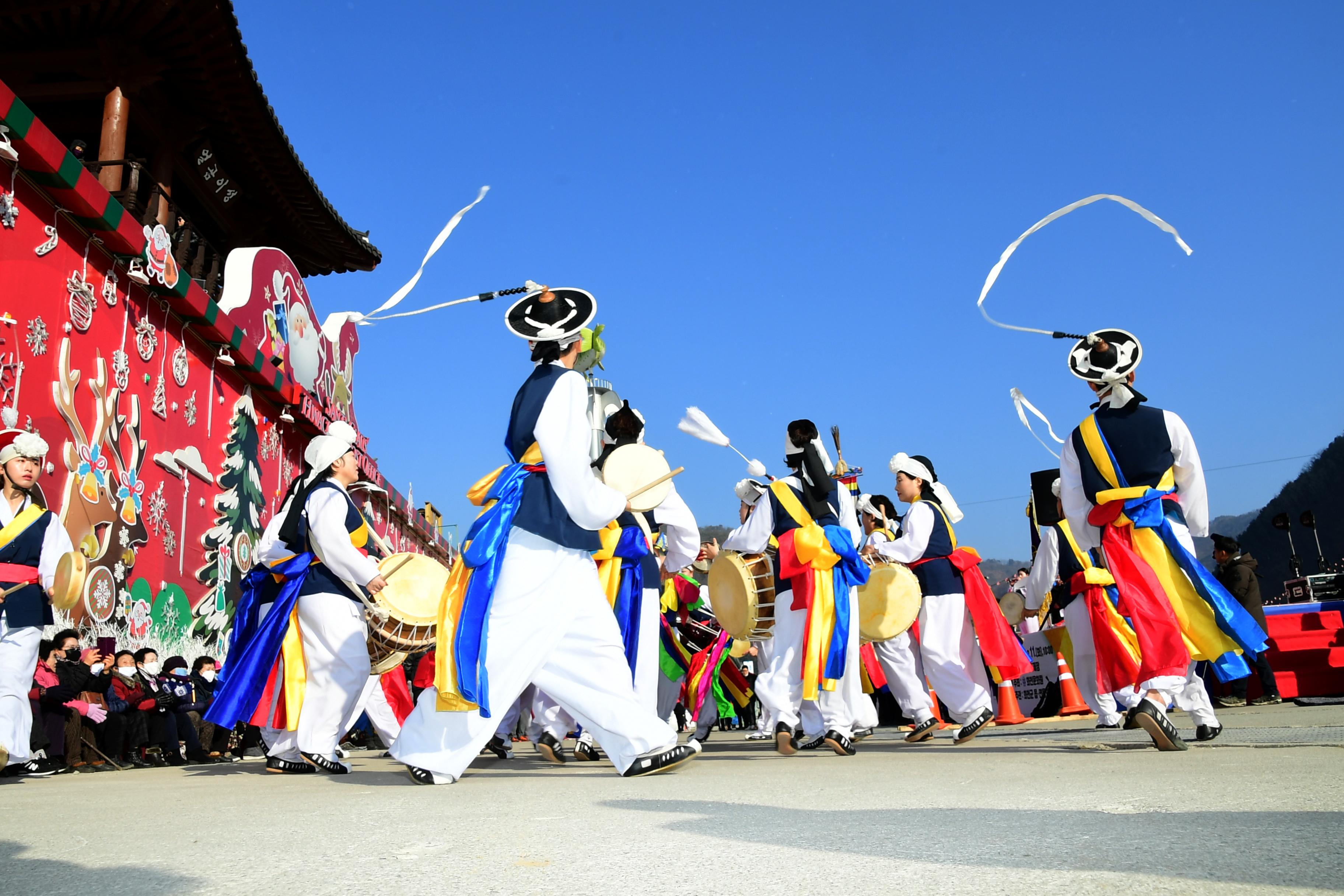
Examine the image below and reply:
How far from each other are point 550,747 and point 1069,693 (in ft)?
18.4

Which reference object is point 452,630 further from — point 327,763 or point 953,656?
point 953,656

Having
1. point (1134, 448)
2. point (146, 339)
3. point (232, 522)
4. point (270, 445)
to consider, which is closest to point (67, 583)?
point (146, 339)

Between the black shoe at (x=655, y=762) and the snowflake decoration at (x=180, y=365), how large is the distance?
698 centimetres

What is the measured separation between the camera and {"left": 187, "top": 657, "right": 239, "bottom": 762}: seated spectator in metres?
7.44

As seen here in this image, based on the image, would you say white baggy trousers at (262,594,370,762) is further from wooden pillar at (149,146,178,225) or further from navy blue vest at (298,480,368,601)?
wooden pillar at (149,146,178,225)

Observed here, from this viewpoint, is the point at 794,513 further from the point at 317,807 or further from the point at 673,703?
the point at 317,807

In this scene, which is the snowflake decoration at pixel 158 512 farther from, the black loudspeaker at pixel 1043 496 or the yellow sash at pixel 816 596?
the black loudspeaker at pixel 1043 496

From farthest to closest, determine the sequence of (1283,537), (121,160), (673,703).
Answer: (1283,537) → (121,160) → (673,703)

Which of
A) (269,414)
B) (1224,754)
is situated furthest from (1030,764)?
(269,414)

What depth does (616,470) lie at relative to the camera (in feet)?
16.1

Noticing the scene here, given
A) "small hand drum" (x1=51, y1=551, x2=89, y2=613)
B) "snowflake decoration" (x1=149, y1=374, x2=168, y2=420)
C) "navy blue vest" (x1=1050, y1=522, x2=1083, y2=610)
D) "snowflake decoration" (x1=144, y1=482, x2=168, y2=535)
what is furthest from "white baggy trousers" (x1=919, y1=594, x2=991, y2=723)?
"snowflake decoration" (x1=149, y1=374, x2=168, y2=420)

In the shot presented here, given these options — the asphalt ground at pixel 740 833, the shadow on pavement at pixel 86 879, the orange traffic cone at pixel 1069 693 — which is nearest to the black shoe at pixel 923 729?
the asphalt ground at pixel 740 833

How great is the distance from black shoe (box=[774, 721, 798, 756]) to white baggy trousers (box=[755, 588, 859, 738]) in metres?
0.02

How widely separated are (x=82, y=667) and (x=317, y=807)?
4.17 m
